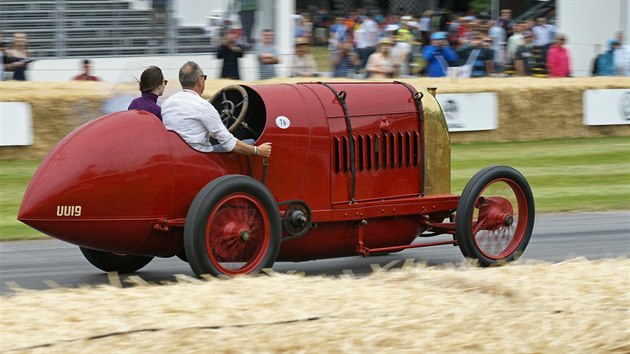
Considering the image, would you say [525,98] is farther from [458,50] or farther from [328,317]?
[328,317]

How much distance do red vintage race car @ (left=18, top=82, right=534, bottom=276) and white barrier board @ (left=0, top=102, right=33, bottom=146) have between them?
21.8 ft

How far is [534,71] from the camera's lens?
20.5m

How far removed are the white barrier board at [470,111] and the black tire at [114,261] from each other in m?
9.28

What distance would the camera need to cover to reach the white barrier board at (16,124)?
14.3 m

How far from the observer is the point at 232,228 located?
714 centimetres

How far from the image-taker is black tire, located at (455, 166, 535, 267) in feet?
26.5

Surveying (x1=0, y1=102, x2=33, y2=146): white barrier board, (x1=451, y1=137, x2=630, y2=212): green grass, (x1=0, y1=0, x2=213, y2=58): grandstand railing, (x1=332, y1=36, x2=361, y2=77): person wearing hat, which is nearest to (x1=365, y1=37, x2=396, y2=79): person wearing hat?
(x1=332, y1=36, x2=361, y2=77): person wearing hat

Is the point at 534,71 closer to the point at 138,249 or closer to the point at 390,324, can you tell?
the point at 138,249

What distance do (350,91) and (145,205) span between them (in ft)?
6.23

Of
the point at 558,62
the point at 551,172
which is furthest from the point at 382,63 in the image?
the point at 558,62

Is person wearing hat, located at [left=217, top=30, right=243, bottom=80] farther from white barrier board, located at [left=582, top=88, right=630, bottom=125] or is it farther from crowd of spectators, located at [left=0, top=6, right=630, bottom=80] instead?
white barrier board, located at [left=582, top=88, right=630, bottom=125]

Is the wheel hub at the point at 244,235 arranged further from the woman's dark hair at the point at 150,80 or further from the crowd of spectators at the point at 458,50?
the crowd of spectators at the point at 458,50

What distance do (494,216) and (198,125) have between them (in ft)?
7.87

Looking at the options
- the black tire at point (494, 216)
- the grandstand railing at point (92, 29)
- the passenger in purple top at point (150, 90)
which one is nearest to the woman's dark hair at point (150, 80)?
the passenger in purple top at point (150, 90)
